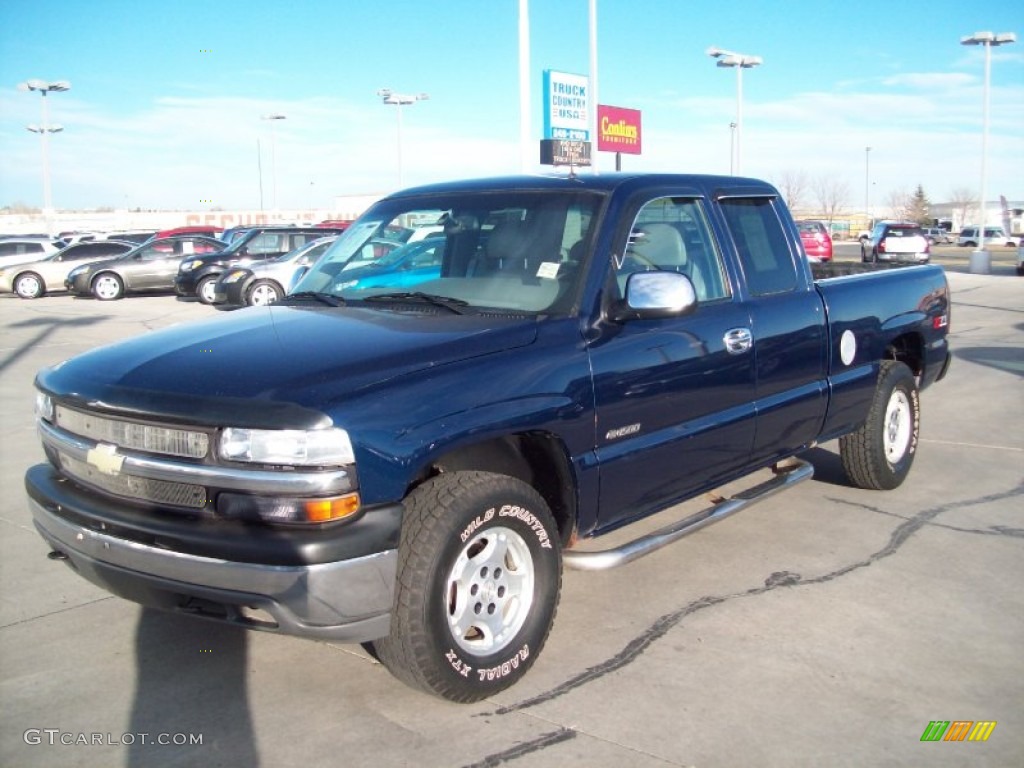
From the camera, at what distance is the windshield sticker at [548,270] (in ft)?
13.7

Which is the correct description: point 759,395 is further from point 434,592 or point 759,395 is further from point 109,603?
point 109,603

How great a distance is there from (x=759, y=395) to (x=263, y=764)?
116 inches

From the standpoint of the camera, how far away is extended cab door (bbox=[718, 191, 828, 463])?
4.96 metres

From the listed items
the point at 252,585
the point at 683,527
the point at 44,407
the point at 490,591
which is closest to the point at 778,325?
the point at 683,527

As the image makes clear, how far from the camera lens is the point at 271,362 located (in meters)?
3.46

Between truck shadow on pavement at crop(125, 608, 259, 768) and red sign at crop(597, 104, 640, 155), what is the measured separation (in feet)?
77.7

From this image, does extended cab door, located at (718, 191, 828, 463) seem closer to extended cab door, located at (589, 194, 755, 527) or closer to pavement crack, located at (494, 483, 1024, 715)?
extended cab door, located at (589, 194, 755, 527)

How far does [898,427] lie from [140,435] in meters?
4.86

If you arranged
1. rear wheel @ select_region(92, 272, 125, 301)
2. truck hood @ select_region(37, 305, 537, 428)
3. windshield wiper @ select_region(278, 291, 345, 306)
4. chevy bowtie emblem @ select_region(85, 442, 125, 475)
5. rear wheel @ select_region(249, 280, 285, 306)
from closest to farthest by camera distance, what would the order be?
truck hood @ select_region(37, 305, 537, 428) → chevy bowtie emblem @ select_region(85, 442, 125, 475) → windshield wiper @ select_region(278, 291, 345, 306) → rear wheel @ select_region(249, 280, 285, 306) → rear wheel @ select_region(92, 272, 125, 301)

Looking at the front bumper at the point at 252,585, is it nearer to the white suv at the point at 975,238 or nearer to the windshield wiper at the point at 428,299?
the windshield wiper at the point at 428,299

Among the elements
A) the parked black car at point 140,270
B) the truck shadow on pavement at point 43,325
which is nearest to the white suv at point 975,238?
the parked black car at point 140,270

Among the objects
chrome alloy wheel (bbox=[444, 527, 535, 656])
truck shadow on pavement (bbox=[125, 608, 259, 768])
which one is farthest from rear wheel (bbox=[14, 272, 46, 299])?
chrome alloy wheel (bbox=[444, 527, 535, 656])

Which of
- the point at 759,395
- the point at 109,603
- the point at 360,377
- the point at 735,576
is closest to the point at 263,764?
the point at 360,377

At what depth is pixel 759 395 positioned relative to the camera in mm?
4910
